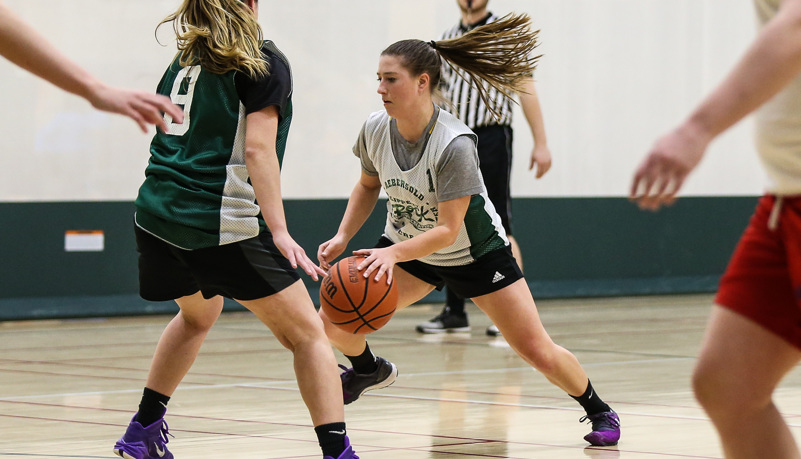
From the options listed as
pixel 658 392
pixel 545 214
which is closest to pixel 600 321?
pixel 545 214

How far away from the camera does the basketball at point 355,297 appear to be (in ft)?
11.9

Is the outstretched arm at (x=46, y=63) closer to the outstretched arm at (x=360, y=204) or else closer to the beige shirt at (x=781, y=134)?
the beige shirt at (x=781, y=134)

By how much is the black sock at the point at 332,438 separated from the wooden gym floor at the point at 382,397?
0.53 metres

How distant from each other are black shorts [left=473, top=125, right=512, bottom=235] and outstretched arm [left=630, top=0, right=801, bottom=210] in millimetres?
5014

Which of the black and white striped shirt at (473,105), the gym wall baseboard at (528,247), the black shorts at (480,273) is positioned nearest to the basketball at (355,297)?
the black shorts at (480,273)

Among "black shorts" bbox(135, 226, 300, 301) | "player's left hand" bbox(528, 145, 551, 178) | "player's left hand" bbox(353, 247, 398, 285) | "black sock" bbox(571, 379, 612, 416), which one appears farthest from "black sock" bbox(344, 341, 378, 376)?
"player's left hand" bbox(528, 145, 551, 178)

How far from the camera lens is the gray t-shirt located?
3771 mm

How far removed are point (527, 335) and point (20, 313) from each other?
4.86 metres

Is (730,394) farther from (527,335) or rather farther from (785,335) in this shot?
(527,335)

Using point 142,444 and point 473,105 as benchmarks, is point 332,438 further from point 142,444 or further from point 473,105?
point 473,105

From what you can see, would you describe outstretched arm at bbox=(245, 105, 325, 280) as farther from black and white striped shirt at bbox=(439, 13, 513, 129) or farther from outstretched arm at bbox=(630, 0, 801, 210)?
black and white striped shirt at bbox=(439, 13, 513, 129)

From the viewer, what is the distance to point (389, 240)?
13.4 ft

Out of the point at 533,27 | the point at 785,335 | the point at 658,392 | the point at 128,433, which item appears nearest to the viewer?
the point at 785,335

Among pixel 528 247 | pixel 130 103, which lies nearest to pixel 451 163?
pixel 130 103
